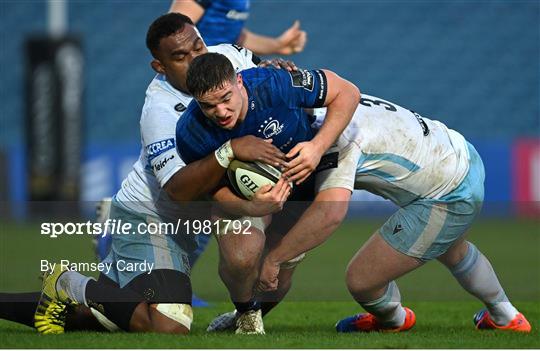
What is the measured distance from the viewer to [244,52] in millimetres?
5734

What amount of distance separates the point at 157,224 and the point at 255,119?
961 millimetres

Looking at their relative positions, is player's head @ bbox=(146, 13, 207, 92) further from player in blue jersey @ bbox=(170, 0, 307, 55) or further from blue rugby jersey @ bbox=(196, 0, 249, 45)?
blue rugby jersey @ bbox=(196, 0, 249, 45)

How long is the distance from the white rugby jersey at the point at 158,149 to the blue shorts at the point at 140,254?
3.3 inches

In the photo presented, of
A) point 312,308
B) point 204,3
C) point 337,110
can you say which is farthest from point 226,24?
point 337,110

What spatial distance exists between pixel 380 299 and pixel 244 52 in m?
1.49

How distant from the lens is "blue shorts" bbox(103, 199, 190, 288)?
542 cm

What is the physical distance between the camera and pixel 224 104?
4684mm

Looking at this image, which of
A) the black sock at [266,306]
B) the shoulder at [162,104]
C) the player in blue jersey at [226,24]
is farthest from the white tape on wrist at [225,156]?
the player in blue jersey at [226,24]

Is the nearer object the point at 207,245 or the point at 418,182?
the point at 418,182

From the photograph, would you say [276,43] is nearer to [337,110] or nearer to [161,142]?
[161,142]

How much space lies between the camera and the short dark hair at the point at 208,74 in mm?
4637

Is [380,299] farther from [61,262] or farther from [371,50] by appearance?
[371,50]

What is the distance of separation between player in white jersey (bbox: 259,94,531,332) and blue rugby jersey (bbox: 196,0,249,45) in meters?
1.84

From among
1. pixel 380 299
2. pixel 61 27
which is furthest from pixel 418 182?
pixel 61 27
